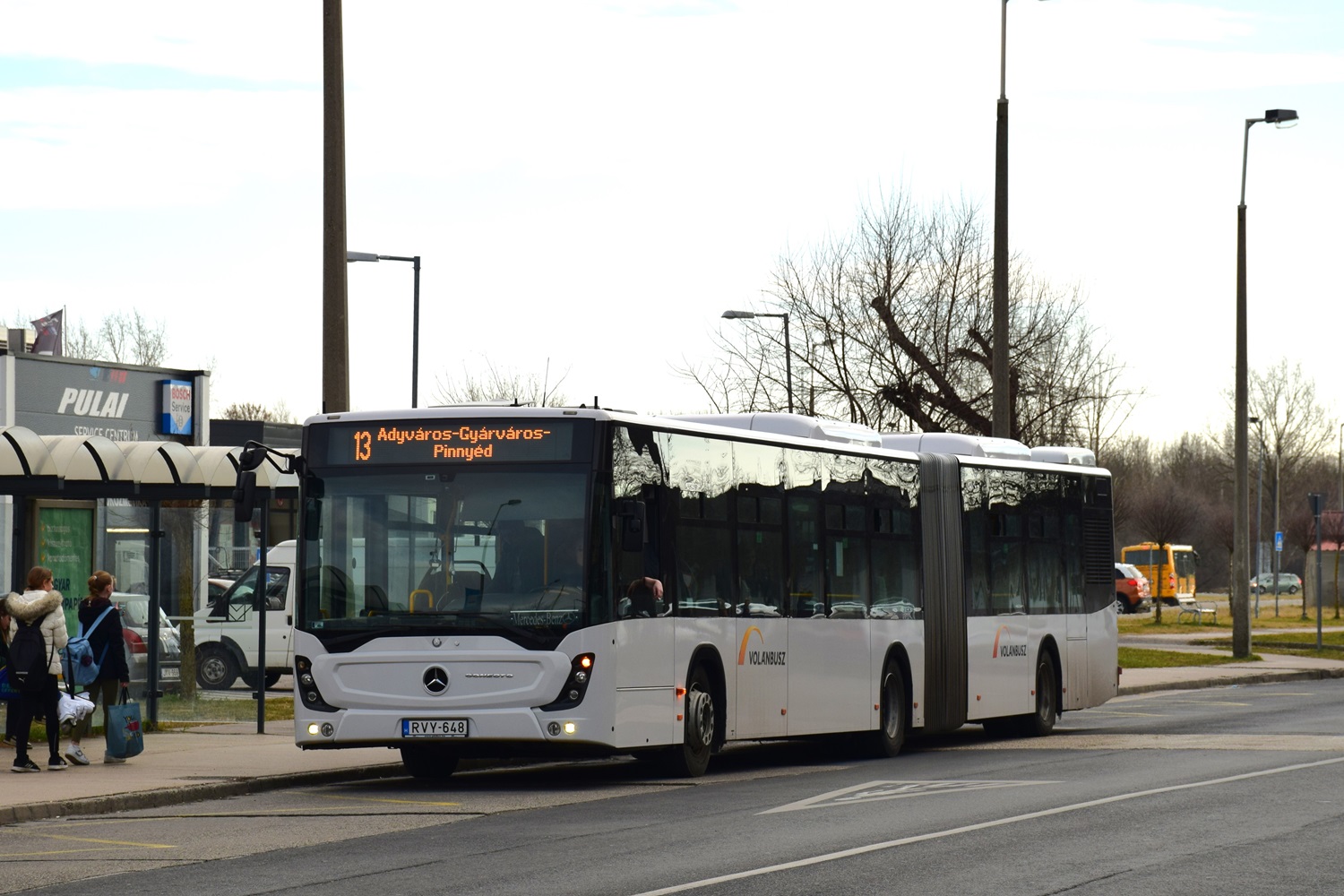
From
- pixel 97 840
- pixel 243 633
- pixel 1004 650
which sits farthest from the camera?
pixel 243 633

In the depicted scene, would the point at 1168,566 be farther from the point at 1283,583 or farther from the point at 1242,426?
the point at 1242,426

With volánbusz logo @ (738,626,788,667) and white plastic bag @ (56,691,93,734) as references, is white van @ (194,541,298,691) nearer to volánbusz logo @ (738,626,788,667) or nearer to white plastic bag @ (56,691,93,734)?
white plastic bag @ (56,691,93,734)

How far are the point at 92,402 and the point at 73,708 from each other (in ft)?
74.8

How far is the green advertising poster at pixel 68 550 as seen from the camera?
20906 mm

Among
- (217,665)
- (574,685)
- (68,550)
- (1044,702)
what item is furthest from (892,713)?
(217,665)

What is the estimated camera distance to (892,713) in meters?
20.2

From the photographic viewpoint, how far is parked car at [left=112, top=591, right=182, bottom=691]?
21875 mm

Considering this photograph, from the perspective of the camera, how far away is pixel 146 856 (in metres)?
11.8

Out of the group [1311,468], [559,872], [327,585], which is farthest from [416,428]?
[1311,468]

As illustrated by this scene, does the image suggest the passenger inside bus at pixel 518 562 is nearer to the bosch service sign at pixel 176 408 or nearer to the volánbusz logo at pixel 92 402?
the volánbusz logo at pixel 92 402

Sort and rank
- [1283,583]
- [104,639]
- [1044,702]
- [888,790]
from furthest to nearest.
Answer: [1283,583] < [1044,702] < [104,639] < [888,790]

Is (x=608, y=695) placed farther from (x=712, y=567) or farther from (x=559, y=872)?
(x=559, y=872)

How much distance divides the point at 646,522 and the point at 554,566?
110cm

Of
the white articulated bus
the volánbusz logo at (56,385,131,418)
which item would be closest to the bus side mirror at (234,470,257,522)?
the white articulated bus
